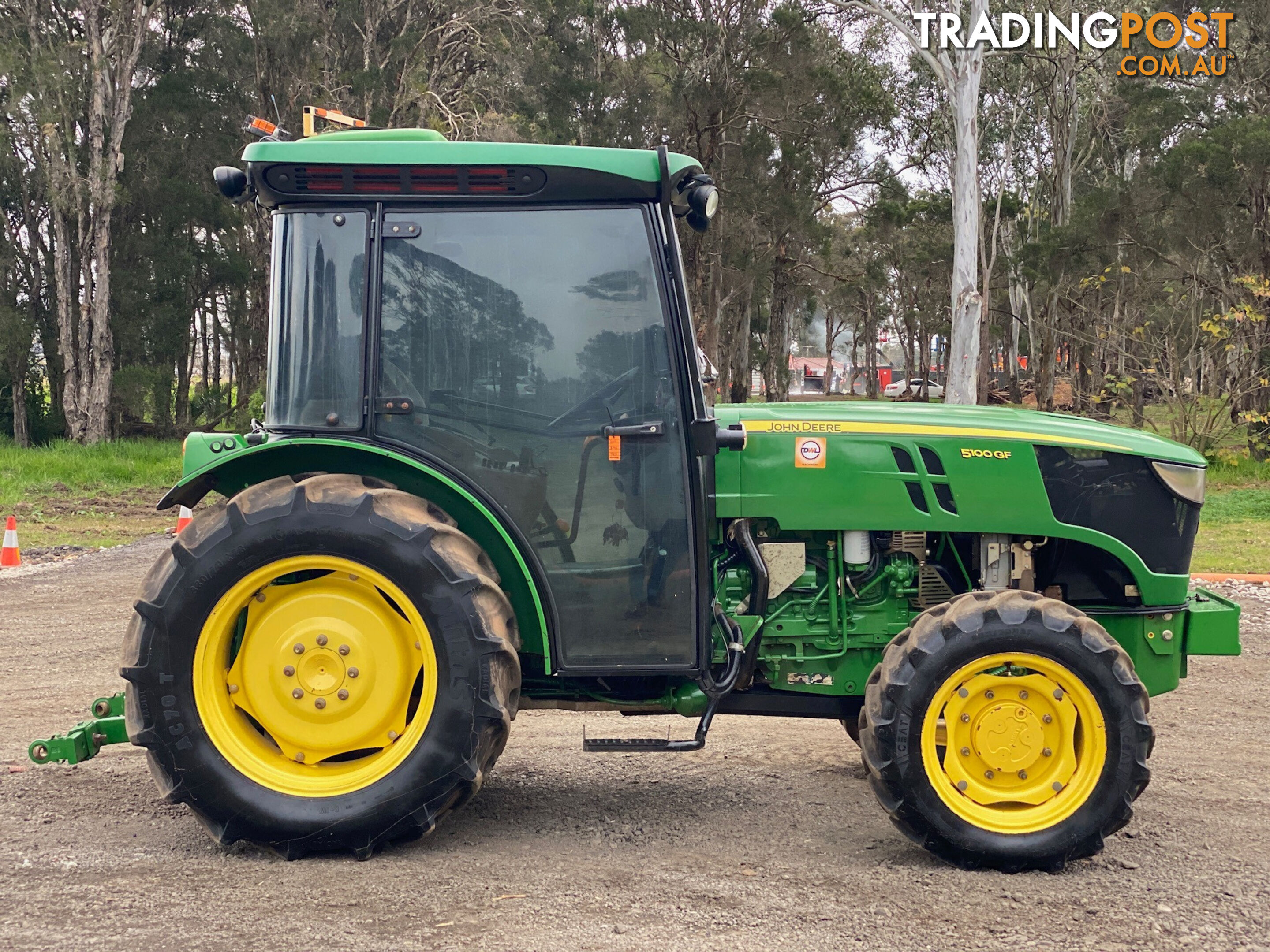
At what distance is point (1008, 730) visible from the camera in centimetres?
402

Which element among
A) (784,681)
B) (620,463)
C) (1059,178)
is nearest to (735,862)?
(784,681)

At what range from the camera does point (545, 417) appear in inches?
160

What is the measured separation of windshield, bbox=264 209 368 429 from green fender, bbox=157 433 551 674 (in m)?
0.14

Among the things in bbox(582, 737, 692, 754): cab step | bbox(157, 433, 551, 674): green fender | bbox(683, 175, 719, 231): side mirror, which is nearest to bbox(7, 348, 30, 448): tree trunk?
bbox(157, 433, 551, 674): green fender

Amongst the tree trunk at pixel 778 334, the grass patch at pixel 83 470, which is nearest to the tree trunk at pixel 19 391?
the grass patch at pixel 83 470

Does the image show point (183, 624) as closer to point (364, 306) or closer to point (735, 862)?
point (364, 306)

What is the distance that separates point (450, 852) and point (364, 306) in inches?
77.4

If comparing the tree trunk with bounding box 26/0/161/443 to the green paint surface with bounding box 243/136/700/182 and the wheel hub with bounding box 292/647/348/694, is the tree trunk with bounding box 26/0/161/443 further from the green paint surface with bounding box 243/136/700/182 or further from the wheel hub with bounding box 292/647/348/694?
the wheel hub with bounding box 292/647/348/694

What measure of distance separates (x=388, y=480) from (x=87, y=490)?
15.6m

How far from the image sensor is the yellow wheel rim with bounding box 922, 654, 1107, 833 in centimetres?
397

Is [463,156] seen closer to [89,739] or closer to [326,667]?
[326,667]

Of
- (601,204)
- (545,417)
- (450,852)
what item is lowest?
(450,852)

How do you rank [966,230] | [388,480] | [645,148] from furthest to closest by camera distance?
[645,148]
[966,230]
[388,480]

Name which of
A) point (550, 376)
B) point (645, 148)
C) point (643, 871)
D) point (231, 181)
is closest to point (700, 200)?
point (550, 376)
